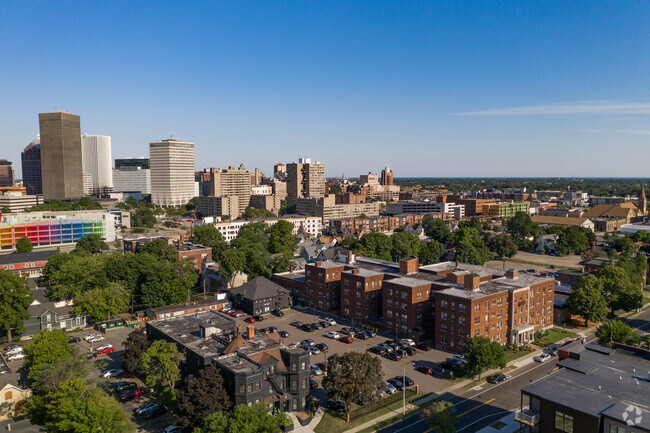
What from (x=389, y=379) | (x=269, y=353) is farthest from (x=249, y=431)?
(x=389, y=379)

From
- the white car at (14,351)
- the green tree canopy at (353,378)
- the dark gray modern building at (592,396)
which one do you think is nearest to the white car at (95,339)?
the white car at (14,351)

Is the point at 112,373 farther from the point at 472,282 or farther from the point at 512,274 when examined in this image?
the point at 512,274

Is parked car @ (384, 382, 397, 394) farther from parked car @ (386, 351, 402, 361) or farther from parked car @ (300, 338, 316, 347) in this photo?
parked car @ (300, 338, 316, 347)

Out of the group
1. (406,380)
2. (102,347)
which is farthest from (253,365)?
(102,347)

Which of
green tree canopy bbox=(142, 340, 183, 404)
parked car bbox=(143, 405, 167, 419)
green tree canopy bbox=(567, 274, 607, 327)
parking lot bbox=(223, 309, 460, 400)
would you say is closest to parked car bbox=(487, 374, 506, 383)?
parking lot bbox=(223, 309, 460, 400)

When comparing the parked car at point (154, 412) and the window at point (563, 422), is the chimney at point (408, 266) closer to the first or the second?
the window at point (563, 422)

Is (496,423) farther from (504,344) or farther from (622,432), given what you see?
(504,344)
